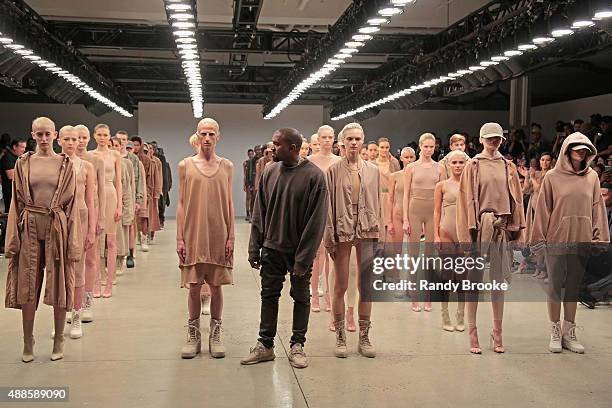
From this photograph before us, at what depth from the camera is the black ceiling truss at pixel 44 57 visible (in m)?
9.90

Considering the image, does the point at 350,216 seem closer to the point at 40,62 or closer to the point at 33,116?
the point at 40,62

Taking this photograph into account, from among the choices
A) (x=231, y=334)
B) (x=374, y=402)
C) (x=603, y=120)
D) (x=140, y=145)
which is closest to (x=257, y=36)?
(x=140, y=145)

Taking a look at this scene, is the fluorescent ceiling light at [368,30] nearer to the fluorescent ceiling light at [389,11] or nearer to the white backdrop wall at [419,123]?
the fluorescent ceiling light at [389,11]

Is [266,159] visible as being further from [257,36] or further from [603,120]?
[603,120]

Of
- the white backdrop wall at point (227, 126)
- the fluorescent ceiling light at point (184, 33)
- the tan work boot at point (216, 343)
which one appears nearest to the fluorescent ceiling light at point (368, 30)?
the fluorescent ceiling light at point (184, 33)

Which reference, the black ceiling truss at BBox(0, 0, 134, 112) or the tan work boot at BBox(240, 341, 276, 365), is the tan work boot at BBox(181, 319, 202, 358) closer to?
the tan work boot at BBox(240, 341, 276, 365)

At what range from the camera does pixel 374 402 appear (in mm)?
4840

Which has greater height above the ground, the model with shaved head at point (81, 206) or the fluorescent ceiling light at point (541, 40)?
the fluorescent ceiling light at point (541, 40)

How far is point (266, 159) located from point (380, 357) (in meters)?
8.40

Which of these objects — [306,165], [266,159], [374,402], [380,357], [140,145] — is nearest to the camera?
[374,402]

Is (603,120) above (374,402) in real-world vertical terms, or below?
above

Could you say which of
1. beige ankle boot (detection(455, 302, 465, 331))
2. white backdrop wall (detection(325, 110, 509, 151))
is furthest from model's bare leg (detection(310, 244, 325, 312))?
white backdrop wall (detection(325, 110, 509, 151))

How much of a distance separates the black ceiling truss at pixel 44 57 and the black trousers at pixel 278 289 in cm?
554

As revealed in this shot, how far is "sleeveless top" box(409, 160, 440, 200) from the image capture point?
7.57 m
